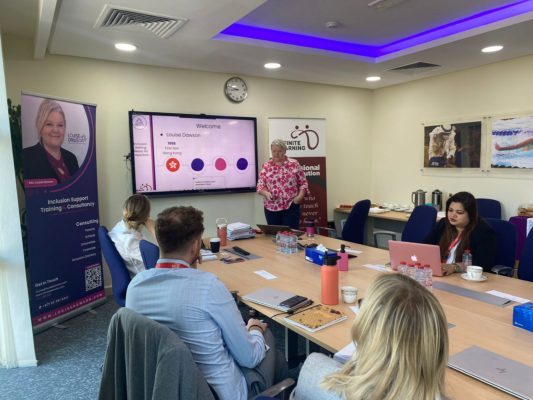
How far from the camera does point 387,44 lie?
4.23 m

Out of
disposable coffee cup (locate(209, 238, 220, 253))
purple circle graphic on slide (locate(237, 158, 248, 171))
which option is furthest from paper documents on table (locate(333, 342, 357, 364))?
purple circle graphic on slide (locate(237, 158, 248, 171))

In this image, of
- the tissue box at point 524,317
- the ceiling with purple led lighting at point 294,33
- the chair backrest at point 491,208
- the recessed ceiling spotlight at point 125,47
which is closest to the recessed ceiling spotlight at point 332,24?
the ceiling with purple led lighting at point 294,33

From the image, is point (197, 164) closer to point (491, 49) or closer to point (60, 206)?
point (60, 206)

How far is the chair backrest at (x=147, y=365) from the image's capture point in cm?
119

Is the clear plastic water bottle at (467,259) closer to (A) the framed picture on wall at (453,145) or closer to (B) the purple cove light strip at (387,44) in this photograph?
(B) the purple cove light strip at (387,44)

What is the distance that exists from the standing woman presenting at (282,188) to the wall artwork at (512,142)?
7.36ft

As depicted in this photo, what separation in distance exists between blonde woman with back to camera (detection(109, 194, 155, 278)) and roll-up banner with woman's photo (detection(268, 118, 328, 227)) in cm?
266

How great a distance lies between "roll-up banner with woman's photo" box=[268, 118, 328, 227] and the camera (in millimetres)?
5160

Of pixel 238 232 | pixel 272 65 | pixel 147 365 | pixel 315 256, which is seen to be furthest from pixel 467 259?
pixel 272 65

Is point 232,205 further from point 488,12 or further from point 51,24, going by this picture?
point 488,12

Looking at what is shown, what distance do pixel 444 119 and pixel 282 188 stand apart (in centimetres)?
243

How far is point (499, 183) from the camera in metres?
4.44

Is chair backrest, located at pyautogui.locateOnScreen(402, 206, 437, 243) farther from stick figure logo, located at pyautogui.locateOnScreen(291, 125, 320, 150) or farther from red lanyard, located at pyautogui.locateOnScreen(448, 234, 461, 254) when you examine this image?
stick figure logo, located at pyautogui.locateOnScreen(291, 125, 320, 150)

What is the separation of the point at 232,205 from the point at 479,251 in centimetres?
299
